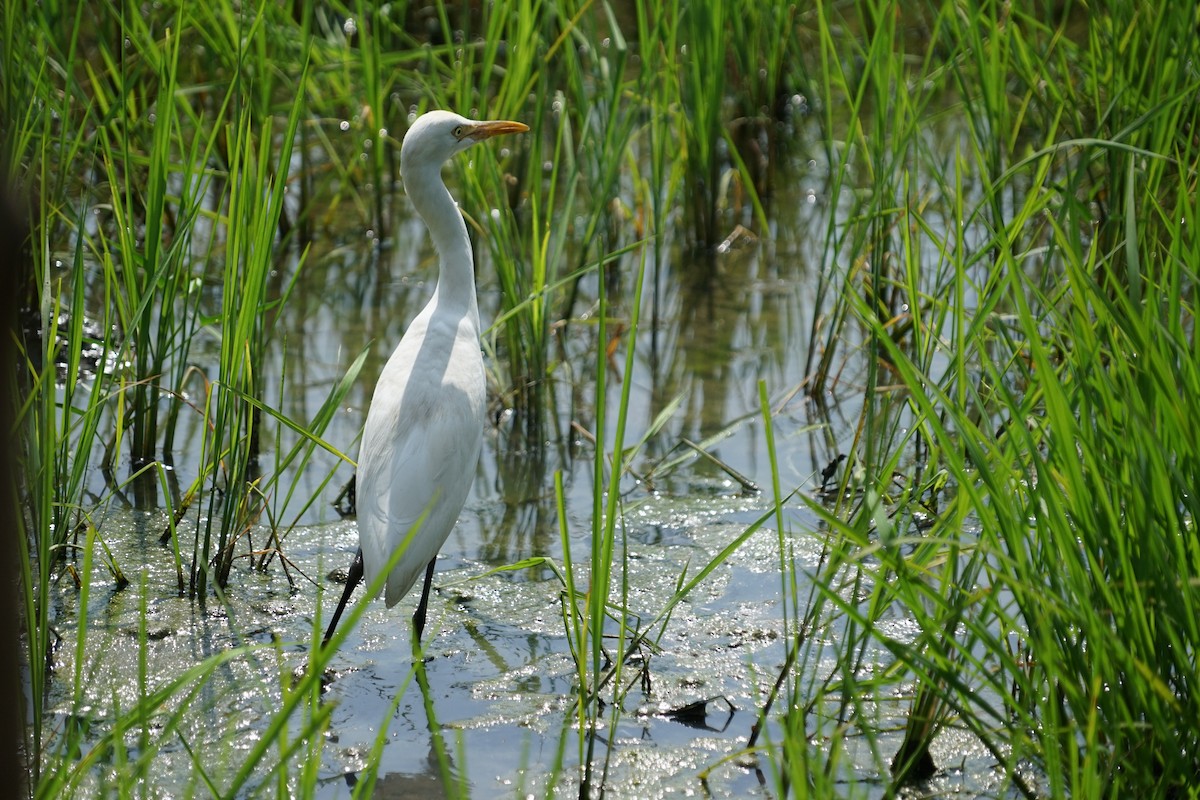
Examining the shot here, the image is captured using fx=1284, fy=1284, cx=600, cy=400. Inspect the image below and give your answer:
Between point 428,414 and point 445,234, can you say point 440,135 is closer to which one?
point 445,234

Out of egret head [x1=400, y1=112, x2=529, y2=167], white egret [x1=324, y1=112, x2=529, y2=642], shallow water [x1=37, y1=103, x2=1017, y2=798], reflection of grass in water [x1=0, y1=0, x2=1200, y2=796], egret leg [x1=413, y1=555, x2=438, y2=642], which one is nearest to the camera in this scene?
reflection of grass in water [x1=0, y1=0, x2=1200, y2=796]

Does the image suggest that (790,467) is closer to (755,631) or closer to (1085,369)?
(755,631)

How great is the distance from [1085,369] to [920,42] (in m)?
6.31

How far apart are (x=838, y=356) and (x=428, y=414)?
2157mm

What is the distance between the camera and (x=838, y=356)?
4723 mm

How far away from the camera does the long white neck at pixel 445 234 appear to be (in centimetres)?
337

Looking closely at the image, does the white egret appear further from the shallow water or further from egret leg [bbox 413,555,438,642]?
the shallow water

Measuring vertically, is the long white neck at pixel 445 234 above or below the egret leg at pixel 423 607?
above

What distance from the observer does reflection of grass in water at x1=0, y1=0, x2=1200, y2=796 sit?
1.83 metres

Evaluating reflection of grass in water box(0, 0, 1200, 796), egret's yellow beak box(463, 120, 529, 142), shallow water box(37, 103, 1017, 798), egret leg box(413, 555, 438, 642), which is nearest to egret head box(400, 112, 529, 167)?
egret's yellow beak box(463, 120, 529, 142)

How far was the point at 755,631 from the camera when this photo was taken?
306cm

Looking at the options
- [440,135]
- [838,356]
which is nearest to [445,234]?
[440,135]

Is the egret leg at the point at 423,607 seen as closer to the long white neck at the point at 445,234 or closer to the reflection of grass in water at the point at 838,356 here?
the reflection of grass in water at the point at 838,356

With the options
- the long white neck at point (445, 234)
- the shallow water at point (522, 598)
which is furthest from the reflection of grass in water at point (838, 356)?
the long white neck at point (445, 234)
